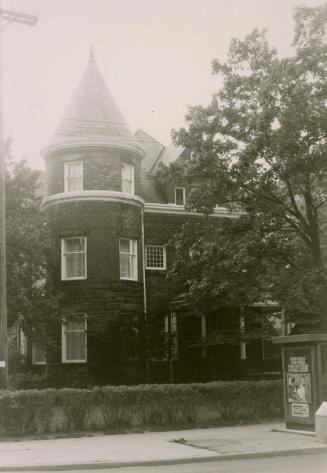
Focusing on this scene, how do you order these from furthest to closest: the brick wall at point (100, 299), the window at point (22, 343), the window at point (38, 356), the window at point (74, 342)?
1. the window at point (22, 343)
2. the window at point (38, 356)
3. the window at point (74, 342)
4. the brick wall at point (100, 299)

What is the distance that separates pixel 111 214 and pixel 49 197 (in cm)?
275

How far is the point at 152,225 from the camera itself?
3156 centimetres

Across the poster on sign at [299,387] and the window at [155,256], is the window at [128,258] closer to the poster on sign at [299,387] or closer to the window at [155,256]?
the window at [155,256]

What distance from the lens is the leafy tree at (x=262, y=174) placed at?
21859 millimetres

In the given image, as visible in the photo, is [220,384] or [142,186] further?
[142,186]

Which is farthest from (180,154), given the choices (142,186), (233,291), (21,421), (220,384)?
(21,421)

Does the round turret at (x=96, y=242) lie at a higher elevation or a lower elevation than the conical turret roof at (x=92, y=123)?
lower

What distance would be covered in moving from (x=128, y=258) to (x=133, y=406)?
416 inches

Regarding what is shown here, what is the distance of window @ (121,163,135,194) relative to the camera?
1171 inches

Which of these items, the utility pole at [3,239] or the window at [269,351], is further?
the window at [269,351]

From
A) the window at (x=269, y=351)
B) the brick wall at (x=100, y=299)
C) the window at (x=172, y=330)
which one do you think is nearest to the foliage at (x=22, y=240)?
the brick wall at (x=100, y=299)

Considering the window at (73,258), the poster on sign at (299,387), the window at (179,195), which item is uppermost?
the window at (179,195)

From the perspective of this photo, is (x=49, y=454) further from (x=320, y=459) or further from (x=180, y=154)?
(x=180, y=154)

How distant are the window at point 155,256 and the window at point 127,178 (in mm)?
3030
